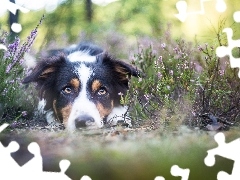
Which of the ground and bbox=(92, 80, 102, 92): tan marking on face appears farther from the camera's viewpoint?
bbox=(92, 80, 102, 92): tan marking on face

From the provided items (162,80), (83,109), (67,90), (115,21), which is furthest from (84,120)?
(115,21)

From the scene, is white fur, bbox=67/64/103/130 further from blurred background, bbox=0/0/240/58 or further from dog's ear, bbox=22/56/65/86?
blurred background, bbox=0/0/240/58

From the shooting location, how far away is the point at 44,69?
15.4 feet

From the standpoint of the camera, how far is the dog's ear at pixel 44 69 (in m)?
4.68

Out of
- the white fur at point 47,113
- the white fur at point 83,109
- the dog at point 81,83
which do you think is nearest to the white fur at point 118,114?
the dog at point 81,83

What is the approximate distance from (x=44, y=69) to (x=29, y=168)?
66cm

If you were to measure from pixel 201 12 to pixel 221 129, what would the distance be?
75 cm

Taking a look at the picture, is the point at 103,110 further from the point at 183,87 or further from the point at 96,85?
the point at 183,87

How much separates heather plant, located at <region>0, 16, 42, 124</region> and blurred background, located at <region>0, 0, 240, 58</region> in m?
0.07

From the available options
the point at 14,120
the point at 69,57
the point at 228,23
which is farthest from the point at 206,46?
the point at 14,120

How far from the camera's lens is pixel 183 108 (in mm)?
4605

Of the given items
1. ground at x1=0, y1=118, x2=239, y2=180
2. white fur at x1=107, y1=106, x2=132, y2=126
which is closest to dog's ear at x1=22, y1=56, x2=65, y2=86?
ground at x1=0, y1=118, x2=239, y2=180

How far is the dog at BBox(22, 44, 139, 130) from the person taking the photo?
15.0ft

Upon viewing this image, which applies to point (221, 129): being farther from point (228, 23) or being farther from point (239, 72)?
point (228, 23)
